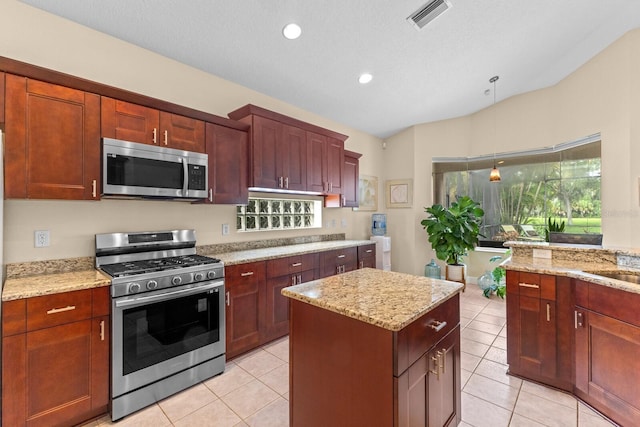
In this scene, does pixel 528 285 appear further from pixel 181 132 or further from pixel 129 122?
pixel 129 122

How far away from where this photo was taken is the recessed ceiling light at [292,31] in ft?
8.21

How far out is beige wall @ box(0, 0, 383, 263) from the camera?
199 cm

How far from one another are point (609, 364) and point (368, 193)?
150 inches

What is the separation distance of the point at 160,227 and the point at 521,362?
11.0 feet

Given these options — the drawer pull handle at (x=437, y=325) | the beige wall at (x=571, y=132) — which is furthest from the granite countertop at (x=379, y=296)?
the beige wall at (x=571, y=132)

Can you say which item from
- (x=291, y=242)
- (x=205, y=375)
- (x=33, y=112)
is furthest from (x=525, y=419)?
(x=33, y=112)

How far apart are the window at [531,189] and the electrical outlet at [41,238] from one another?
5.32 m

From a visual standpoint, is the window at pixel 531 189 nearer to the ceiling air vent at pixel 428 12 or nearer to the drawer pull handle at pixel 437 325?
the ceiling air vent at pixel 428 12

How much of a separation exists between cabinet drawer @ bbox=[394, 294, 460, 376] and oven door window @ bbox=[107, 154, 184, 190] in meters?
2.10

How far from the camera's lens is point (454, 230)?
180 inches

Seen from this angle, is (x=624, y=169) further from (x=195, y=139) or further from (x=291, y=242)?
(x=195, y=139)

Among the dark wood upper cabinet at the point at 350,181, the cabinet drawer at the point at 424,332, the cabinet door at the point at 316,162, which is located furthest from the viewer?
the dark wood upper cabinet at the point at 350,181

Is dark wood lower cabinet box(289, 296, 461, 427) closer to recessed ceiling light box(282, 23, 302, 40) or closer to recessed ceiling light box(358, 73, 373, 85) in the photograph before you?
recessed ceiling light box(282, 23, 302, 40)

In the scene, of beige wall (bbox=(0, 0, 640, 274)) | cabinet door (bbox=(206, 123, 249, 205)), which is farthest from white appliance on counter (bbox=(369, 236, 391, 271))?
cabinet door (bbox=(206, 123, 249, 205))
